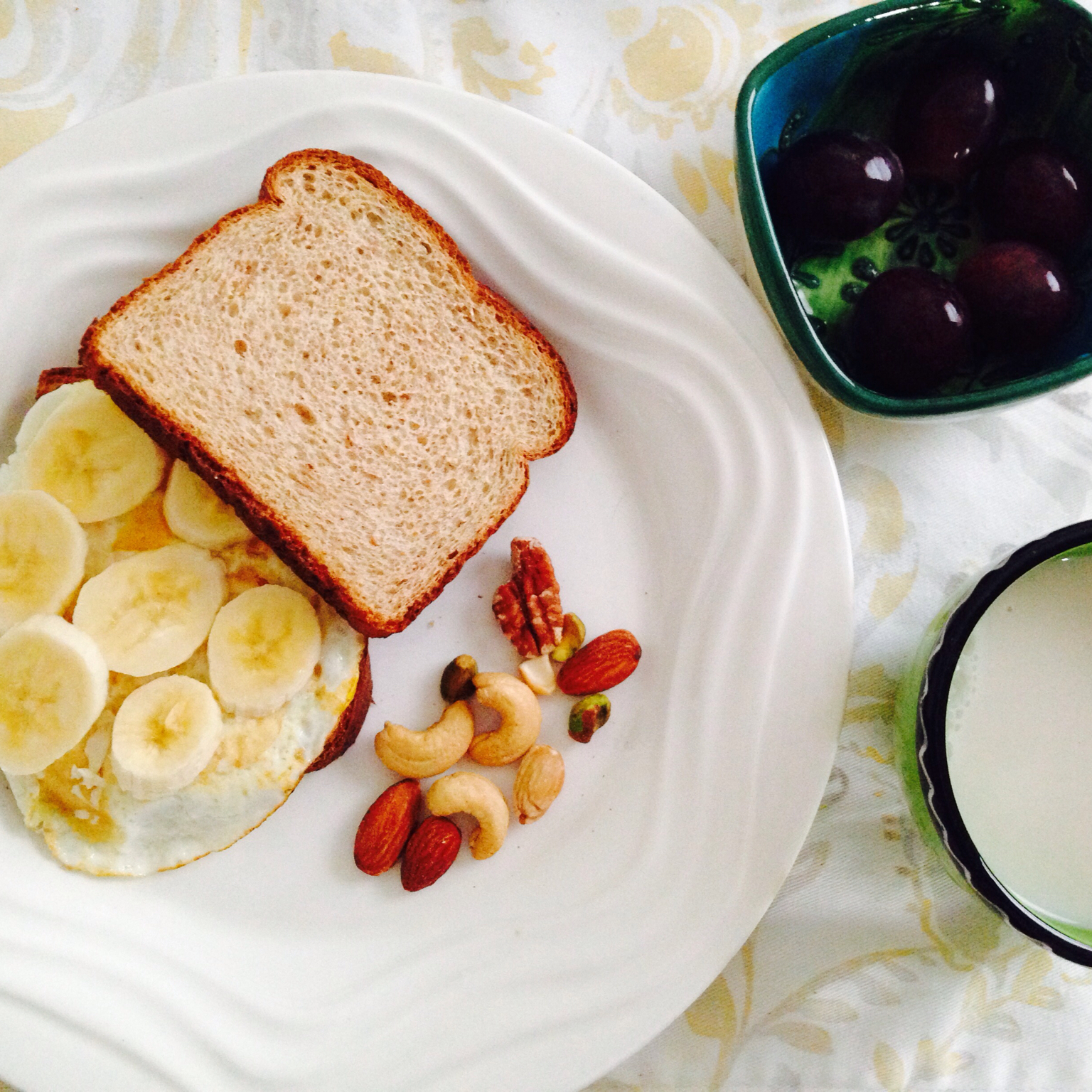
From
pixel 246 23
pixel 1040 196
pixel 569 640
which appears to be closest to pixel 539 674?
pixel 569 640

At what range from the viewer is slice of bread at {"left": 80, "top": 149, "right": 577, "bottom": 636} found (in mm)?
1080

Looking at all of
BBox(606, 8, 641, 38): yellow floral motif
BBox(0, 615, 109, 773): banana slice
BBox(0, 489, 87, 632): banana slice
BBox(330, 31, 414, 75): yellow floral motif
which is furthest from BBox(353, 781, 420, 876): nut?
BBox(606, 8, 641, 38): yellow floral motif

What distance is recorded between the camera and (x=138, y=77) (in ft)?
4.05

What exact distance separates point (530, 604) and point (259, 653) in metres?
0.34

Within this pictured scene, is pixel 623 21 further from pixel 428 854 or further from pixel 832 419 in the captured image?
pixel 428 854

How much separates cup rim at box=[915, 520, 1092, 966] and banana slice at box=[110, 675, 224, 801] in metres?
0.83

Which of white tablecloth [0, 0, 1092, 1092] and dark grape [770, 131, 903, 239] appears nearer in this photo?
dark grape [770, 131, 903, 239]

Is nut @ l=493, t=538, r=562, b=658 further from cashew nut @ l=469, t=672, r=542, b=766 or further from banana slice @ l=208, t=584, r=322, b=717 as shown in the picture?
banana slice @ l=208, t=584, r=322, b=717

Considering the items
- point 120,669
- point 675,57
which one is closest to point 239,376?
point 120,669

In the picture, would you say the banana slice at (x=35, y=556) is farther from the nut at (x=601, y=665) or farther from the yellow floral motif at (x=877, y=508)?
the yellow floral motif at (x=877, y=508)

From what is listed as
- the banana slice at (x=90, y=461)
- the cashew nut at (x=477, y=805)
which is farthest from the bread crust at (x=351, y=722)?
the banana slice at (x=90, y=461)

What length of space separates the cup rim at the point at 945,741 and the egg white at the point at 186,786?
682 mm

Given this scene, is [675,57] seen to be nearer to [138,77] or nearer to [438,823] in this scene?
[138,77]

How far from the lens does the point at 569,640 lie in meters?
1.18
